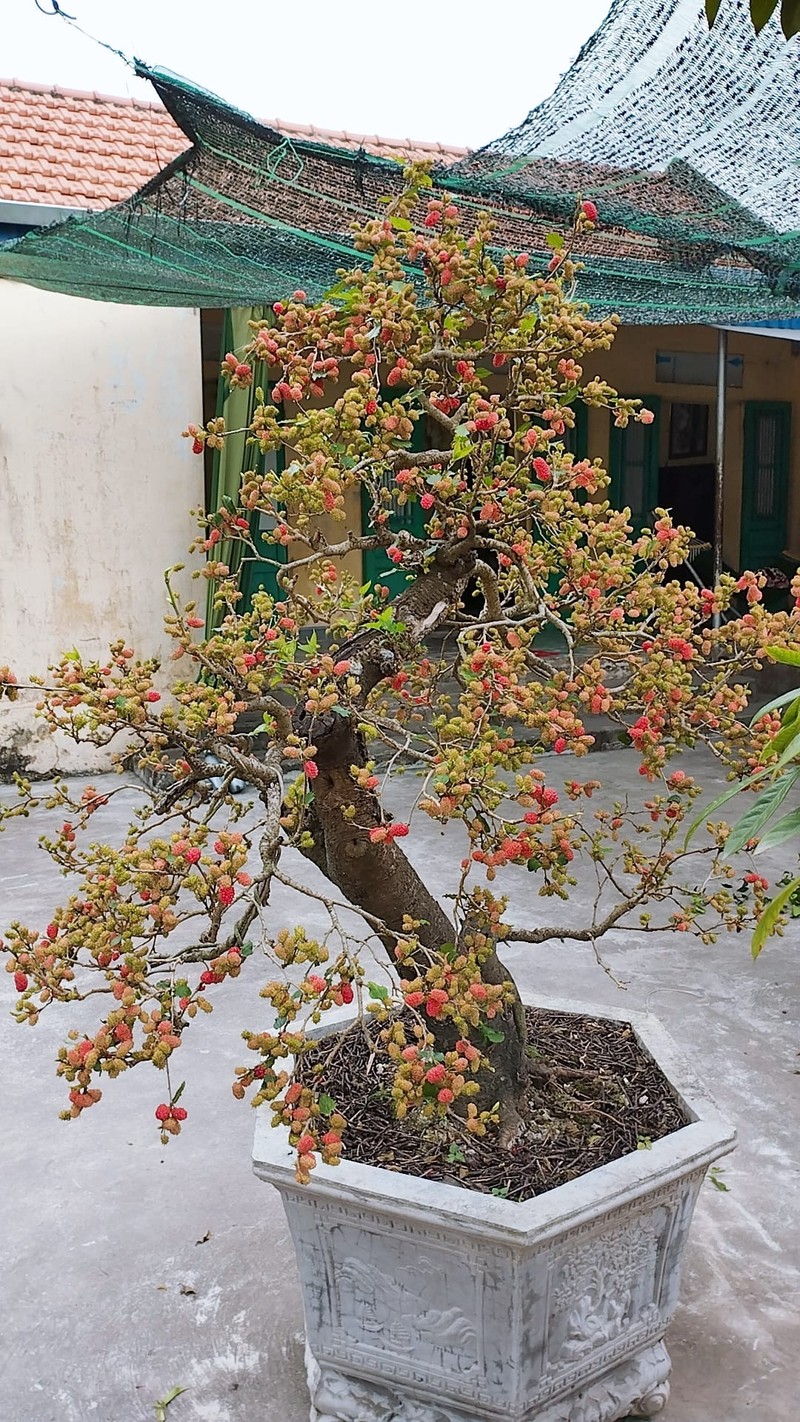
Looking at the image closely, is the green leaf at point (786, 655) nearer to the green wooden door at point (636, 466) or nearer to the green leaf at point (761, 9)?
the green leaf at point (761, 9)

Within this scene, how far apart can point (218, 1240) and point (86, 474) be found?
4685 millimetres

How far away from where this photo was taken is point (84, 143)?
714 centimetres

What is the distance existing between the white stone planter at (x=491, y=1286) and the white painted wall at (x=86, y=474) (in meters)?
4.77

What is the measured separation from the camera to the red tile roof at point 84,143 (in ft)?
21.5

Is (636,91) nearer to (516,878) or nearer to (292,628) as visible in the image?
(516,878)

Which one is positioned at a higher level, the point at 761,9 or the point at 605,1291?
the point at 761,9

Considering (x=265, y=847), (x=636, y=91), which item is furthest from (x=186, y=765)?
(x=636, y=91)

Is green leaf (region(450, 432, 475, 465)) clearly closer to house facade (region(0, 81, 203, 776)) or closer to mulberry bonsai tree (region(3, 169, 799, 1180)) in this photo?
mulberry bonsai tree (region(3, 169, 799, 1180))

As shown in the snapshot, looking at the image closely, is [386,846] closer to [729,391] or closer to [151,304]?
[151,304]

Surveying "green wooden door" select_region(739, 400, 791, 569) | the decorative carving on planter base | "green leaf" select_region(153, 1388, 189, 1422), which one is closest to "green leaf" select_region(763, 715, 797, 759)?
the decorative carving on planter base

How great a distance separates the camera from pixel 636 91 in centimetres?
514

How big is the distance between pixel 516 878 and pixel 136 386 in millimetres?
3565

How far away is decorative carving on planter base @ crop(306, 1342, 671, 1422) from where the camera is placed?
1.83 metres

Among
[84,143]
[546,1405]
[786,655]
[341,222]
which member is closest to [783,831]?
[786,655]
